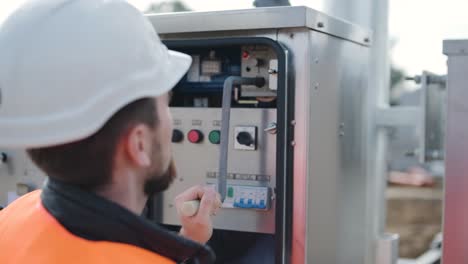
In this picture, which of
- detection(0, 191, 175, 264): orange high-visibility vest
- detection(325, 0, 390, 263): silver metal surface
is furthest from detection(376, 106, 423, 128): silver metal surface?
detection(0, 191, 175, 264): orange high-visibility vest

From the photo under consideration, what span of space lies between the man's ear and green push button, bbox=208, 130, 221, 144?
0.83m

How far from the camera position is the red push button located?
1.95 meters

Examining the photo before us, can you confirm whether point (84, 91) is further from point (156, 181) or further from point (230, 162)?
point (230, 162)

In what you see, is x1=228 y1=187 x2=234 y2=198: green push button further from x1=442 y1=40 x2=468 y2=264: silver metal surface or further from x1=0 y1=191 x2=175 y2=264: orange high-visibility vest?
x1=0 y1=191 x2=175 y2=264: orange high-visibility vest

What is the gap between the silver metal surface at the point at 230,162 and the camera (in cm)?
186

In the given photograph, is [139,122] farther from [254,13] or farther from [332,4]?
[332,4]

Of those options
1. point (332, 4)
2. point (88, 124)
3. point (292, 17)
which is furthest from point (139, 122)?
point (332, 4)

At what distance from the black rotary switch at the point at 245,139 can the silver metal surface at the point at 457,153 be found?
0.53m

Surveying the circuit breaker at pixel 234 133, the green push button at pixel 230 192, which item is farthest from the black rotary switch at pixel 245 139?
the green push button at pixel 230 192

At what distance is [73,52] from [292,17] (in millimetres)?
875

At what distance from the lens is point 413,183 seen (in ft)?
36.2

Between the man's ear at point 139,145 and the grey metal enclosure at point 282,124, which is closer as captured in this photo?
the man's ear at point 139,145

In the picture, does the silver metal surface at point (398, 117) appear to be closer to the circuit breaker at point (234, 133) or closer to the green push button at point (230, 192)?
the circuit breaker at point (234, 133)

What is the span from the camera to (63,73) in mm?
1002
